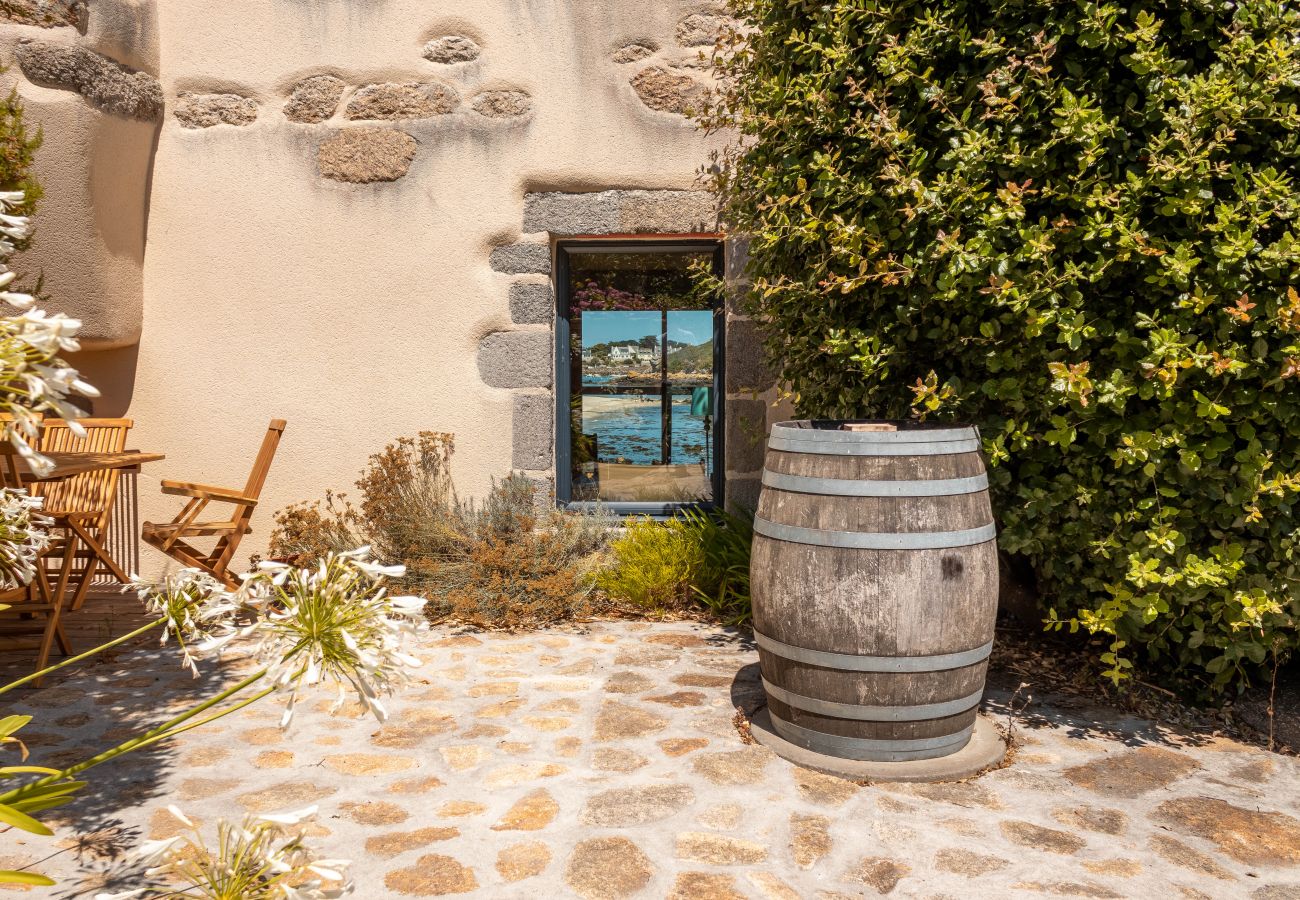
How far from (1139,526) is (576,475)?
2955 mm

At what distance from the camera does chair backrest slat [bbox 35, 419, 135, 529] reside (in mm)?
3703

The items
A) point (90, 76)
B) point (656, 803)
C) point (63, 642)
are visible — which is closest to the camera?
point (656, 803)

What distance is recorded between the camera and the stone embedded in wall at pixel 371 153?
176 inches

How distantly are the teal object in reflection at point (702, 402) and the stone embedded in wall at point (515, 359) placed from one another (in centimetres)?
90

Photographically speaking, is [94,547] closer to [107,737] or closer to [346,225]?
[107,737]

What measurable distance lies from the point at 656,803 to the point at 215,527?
2.87 m

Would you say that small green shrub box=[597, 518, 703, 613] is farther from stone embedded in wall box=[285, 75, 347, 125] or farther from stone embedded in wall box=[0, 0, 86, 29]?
stone embedded in wall box=[0, 0, 86, 29]

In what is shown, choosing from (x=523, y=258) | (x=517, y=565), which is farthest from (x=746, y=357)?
(x=517, y=565)

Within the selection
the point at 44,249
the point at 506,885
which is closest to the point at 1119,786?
the point at 506,885

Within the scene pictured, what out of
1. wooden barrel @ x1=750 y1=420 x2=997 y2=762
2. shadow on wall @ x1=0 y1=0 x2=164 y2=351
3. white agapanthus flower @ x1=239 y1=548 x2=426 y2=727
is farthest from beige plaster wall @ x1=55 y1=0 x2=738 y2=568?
white agapanthus flower @ x1=239 y1=548 x2=426 y2=727

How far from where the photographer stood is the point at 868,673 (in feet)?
7.88

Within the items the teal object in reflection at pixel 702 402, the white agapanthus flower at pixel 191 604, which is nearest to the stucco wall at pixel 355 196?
the teal object in reflection at pixel 702 402

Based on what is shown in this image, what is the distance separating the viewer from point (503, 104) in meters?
4.47

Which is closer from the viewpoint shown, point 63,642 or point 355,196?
point 63,642
